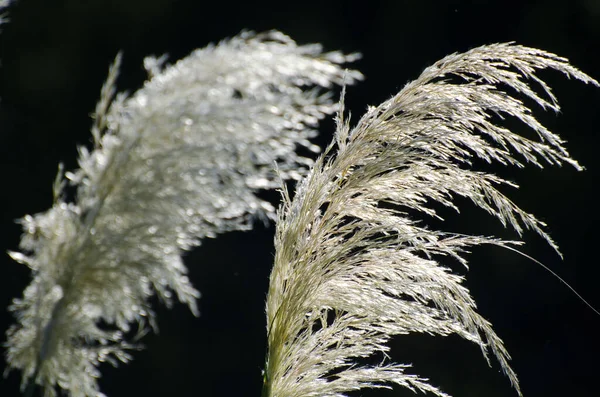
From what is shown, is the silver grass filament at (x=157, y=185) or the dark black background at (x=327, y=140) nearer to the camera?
the silver grass filament at (x=157, y=185)

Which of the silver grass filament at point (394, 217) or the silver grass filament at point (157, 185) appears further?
the silver grass filament at point (394, 217)

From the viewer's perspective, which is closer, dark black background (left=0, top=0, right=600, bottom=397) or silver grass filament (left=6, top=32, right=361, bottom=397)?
silver grass filament (left=6, top=32, right=361, bottom=397)

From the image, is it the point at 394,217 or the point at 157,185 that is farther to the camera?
the point at 394,217

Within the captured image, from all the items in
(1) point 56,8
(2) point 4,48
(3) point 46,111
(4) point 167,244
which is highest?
(1) point 56,8

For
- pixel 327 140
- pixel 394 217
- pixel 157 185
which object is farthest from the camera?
pixel 327 140

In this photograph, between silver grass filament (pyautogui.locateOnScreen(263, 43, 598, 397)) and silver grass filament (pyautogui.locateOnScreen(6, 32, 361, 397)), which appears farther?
silver grass filament (pyautogui.locateOnScreen(263, 43, 598, 397))

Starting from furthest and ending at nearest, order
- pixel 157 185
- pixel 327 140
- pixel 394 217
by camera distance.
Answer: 1. pixel 327 140
2. pixel 394 217
3. pixel 157 185

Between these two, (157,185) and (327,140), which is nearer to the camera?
(157,185)

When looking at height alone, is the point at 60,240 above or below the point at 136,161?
below

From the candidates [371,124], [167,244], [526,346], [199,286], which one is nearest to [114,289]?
[167,244]

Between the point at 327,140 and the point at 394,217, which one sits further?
the point at 327,140

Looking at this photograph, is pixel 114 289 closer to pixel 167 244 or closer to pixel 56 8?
pixel 167 244
